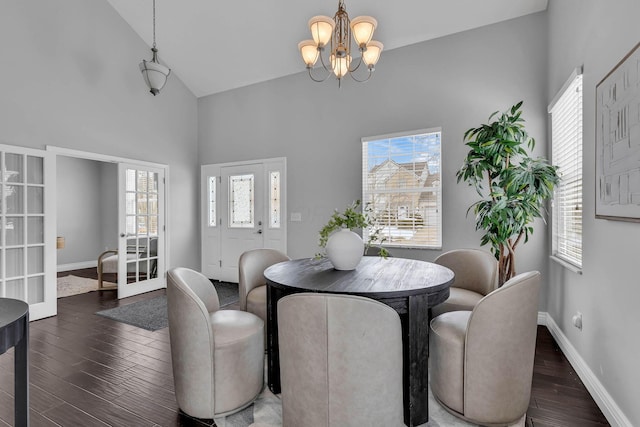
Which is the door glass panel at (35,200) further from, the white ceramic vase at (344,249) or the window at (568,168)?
the window at (568,168)

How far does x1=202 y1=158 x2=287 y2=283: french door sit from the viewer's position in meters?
5.21

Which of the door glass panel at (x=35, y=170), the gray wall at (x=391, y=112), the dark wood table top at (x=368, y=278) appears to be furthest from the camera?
the door glass panel at (x=35, y=170)

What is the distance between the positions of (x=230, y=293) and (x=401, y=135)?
10.7 ft

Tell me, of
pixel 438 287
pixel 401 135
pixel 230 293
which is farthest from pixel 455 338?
→ pixel 230 293

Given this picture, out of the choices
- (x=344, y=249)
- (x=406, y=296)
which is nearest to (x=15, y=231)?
(x=344, y=249)

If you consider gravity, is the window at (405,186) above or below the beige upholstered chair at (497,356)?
above

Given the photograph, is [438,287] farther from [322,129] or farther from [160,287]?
[160,287]

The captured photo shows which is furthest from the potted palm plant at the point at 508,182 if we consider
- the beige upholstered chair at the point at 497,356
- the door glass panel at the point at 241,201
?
the door glass panel at the point at 241,201

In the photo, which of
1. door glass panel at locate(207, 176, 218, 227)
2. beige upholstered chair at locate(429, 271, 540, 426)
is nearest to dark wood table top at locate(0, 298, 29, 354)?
beige upholstered chair at locate(429, 271, 540, 426)

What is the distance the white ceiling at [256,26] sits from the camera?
12.1 feet

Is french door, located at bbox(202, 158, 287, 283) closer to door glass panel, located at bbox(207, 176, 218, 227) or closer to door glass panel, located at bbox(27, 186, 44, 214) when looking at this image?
door glass panel, located at bbox(207, 176, 218, 227)

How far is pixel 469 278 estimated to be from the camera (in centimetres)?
289

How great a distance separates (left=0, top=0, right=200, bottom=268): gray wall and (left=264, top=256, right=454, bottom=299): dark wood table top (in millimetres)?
3594

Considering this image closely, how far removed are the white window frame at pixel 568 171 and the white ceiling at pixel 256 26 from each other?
1305 mm
